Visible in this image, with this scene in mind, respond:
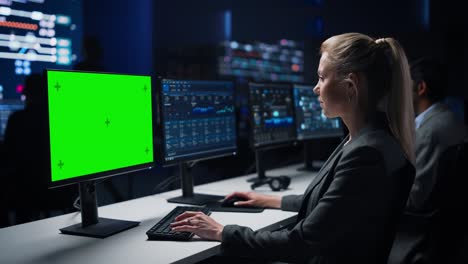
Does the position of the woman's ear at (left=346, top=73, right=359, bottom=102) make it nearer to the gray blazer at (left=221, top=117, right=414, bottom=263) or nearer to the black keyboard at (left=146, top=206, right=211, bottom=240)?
the gray blazer at (left=221, top=117, right=414, bottom=263)

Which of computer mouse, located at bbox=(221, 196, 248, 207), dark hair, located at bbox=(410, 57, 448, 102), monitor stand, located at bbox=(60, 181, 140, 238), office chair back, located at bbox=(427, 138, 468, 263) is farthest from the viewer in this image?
dark hair, located at bbox=(410, 57, 448, 102)

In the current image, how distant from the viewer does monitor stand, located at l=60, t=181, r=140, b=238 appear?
1630 mm

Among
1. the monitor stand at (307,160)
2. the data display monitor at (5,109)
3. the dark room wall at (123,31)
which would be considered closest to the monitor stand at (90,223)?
the monitor stand at (307,160)

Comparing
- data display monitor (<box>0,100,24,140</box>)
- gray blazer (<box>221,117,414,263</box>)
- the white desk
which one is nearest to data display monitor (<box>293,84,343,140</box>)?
the white desk

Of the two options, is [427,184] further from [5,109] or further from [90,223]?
[5,109]

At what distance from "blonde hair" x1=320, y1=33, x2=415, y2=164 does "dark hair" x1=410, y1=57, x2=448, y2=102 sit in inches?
47.8

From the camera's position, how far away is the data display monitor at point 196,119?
2020mm

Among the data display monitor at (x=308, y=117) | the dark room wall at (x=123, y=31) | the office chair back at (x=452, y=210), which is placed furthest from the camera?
the dark room wall at (x=123, y=31)

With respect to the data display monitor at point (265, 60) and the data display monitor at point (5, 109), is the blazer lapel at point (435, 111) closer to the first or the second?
the data display monitor at point (5, 109)

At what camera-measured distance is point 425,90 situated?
A: 8.36ft

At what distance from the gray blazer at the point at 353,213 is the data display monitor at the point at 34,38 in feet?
13.0

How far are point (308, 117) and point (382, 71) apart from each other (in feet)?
5.51

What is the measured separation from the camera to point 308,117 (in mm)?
3084

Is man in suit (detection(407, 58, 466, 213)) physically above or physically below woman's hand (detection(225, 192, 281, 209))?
above
